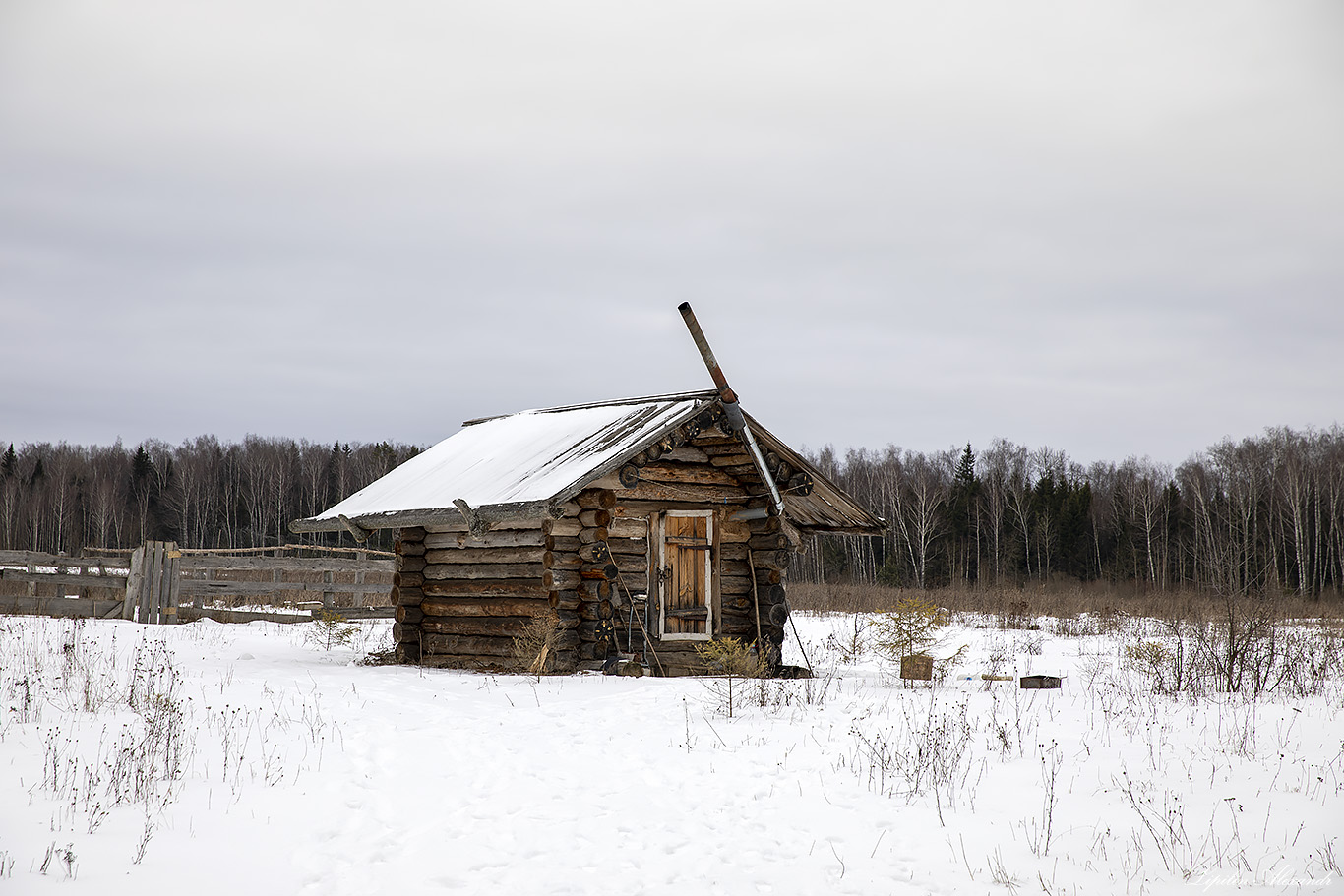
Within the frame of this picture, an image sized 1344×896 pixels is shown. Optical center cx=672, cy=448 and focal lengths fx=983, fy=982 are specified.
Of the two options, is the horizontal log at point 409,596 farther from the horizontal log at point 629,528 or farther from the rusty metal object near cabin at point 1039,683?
the rusty metal object near cabin at point 1039,683

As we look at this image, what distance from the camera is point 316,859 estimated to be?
5758mm

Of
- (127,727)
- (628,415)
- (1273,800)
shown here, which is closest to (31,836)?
(127,727)

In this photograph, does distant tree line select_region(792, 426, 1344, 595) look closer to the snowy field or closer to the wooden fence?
the wooden fence

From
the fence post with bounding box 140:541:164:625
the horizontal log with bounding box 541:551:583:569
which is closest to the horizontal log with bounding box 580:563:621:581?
the horizontal log with bounding box 541:551:583:569

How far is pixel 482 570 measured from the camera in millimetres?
14773

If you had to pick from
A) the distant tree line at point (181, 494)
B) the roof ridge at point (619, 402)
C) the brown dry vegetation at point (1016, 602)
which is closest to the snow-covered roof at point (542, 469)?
the roof ridge at point (619, 402)

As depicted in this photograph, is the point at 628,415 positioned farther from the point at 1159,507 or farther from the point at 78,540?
the point at 78,540

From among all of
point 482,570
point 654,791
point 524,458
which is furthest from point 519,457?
point 654,791

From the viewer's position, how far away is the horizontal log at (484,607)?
13906 mm

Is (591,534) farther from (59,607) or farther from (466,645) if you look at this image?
(59,607)

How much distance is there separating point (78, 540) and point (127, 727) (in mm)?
61533

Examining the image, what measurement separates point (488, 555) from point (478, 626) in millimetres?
1159

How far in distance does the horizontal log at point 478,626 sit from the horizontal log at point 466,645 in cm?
7

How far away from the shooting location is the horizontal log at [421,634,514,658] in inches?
569
